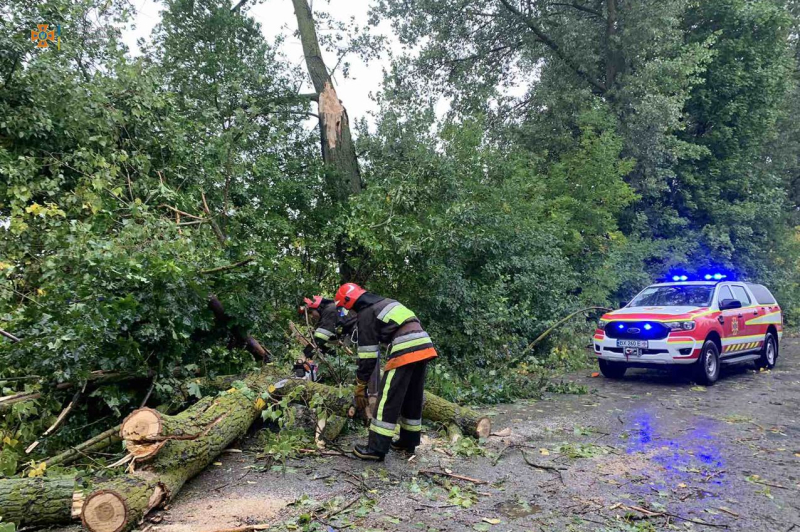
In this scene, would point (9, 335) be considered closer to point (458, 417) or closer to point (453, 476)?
point (453, 476)

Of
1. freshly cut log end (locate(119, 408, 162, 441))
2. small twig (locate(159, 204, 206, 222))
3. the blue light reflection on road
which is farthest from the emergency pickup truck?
freshly cut log end (locate(119, 408, 162, 441))

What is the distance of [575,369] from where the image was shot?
10.8 m

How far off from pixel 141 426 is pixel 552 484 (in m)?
3.30

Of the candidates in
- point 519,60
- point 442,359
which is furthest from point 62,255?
point 519,60

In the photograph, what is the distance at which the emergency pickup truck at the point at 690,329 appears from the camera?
829 cm

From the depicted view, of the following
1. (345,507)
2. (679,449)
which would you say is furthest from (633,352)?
(345,507)

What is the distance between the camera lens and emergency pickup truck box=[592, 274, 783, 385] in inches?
326

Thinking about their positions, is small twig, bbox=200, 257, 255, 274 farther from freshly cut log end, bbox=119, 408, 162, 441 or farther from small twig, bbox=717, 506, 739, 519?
small twig, bbox=717, 506, 739, 519

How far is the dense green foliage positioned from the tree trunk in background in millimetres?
319

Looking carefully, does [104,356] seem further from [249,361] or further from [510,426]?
[510,426]

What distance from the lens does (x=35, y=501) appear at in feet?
11.7

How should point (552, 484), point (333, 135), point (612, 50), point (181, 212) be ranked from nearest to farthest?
point (552, 484) < point (181, 212) < point (333, 135) < point (612, 50)

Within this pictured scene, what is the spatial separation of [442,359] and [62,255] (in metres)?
5.69

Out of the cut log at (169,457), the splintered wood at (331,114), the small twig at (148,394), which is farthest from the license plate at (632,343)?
the small twig at (148,394)
